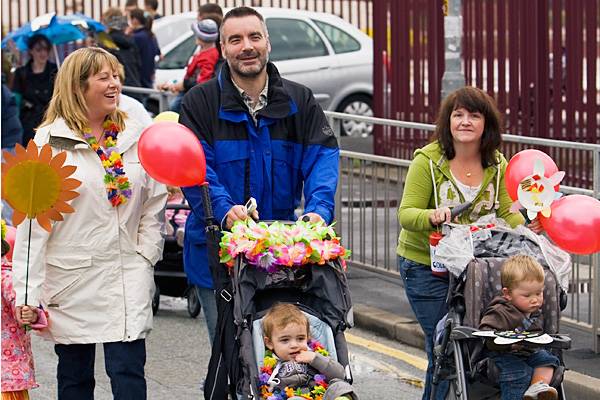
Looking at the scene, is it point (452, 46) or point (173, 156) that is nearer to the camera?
point (173, 156)

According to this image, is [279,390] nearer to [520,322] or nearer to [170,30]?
[520,322]

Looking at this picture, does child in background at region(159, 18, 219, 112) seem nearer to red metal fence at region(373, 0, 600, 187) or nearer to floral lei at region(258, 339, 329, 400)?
red metal fence at region(373, 0, 600, 187)

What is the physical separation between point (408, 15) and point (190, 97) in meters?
11.2

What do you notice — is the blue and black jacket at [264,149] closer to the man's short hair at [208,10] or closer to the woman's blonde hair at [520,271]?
the woman's blonde hair at [520,271]

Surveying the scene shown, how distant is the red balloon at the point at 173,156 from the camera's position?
252 inches

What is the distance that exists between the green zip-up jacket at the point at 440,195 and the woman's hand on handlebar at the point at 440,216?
0.16 metres

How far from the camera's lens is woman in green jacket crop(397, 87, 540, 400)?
7219mm

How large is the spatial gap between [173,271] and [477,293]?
4421 millimetres

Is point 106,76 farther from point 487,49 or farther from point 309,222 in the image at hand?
point 487,49

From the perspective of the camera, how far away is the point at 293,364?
6.20 metres

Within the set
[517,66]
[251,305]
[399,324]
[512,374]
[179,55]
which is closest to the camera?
[251,305]

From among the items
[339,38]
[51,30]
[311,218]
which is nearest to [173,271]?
[311,218]

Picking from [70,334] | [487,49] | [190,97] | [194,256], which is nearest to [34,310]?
[70,334]

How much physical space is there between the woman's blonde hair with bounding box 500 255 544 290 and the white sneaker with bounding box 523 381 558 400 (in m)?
0.47
